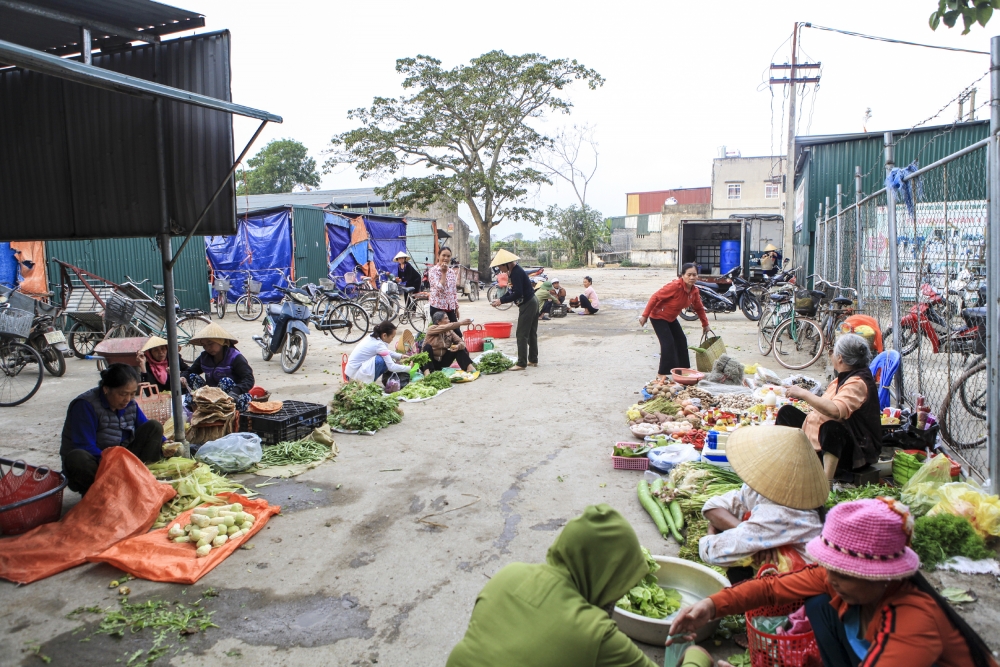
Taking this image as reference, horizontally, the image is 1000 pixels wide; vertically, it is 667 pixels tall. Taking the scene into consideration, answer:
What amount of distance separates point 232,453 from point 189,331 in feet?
26.7

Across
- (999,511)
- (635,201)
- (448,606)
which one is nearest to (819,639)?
(448,606)

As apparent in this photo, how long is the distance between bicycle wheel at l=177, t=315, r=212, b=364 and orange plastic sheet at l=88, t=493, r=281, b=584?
8.20 m

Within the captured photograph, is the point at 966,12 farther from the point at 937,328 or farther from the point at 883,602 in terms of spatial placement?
the point at 937,328

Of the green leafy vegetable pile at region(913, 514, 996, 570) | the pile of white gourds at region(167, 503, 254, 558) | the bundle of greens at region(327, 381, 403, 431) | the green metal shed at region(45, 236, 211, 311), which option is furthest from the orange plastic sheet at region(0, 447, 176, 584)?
the green metal shed at region(45, 236, 211, 311)

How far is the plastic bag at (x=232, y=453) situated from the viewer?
5363mm

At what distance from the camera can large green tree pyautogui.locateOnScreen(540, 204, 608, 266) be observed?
4375 centimetres

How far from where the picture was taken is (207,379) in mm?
6656

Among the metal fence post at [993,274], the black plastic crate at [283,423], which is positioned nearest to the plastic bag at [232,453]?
the black plastic crate at [283,423]

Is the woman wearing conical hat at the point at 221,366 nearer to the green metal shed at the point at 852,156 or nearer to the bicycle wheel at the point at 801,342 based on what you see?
the bicycle wheel at the point at 801,342

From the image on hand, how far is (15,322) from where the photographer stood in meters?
9.12

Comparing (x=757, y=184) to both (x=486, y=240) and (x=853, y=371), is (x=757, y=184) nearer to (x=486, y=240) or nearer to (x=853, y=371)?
(x=486, y=240)

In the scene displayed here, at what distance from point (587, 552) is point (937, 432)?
163 inches

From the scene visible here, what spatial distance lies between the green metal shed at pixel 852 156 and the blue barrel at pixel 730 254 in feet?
12.1

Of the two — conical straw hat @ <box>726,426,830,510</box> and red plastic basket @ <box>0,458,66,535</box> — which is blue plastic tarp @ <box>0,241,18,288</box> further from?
conical straw hat @ <box>726,426,830,510</box>
